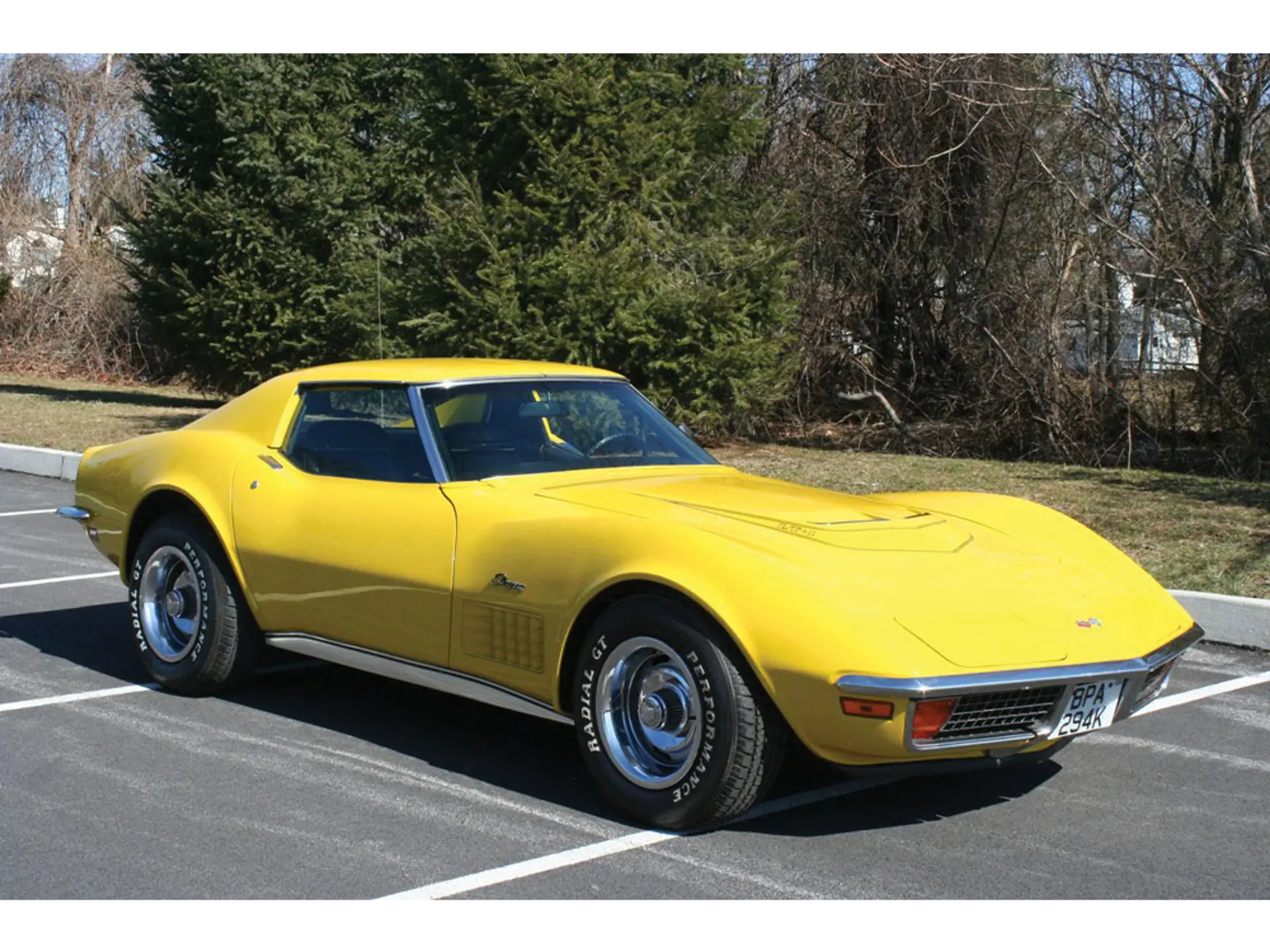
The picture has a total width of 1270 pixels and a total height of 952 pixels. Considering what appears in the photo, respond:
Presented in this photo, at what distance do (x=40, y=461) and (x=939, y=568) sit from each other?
12290 mm

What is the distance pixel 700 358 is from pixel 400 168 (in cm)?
814

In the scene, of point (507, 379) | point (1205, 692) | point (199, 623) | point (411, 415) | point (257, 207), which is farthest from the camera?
point (257, 207)

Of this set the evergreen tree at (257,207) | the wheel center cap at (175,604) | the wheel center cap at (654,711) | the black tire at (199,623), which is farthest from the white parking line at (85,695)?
the evergreen tree at (257,207)

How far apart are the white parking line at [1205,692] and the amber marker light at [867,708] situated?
2459 millimetres

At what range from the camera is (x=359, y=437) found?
228 inches

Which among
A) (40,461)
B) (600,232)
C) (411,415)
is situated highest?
(600,232)

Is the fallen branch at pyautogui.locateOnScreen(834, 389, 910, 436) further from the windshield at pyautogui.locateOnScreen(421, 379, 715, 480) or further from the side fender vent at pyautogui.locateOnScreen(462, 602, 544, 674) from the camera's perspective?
the side fender vent at pyautogui.locateOnScreen(462, 602, 544, 674)

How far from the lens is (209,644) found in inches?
234

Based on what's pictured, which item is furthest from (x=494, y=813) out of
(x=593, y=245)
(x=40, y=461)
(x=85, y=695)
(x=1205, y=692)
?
(x=40, y=461)

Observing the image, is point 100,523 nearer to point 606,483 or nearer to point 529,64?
point 606,483

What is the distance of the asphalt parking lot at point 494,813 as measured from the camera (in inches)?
159

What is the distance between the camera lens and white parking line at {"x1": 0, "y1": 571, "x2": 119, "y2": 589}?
8.52 m

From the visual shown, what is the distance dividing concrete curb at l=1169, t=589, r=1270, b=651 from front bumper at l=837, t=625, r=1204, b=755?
325cm

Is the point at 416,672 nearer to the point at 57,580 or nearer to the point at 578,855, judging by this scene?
the point at 578,855
